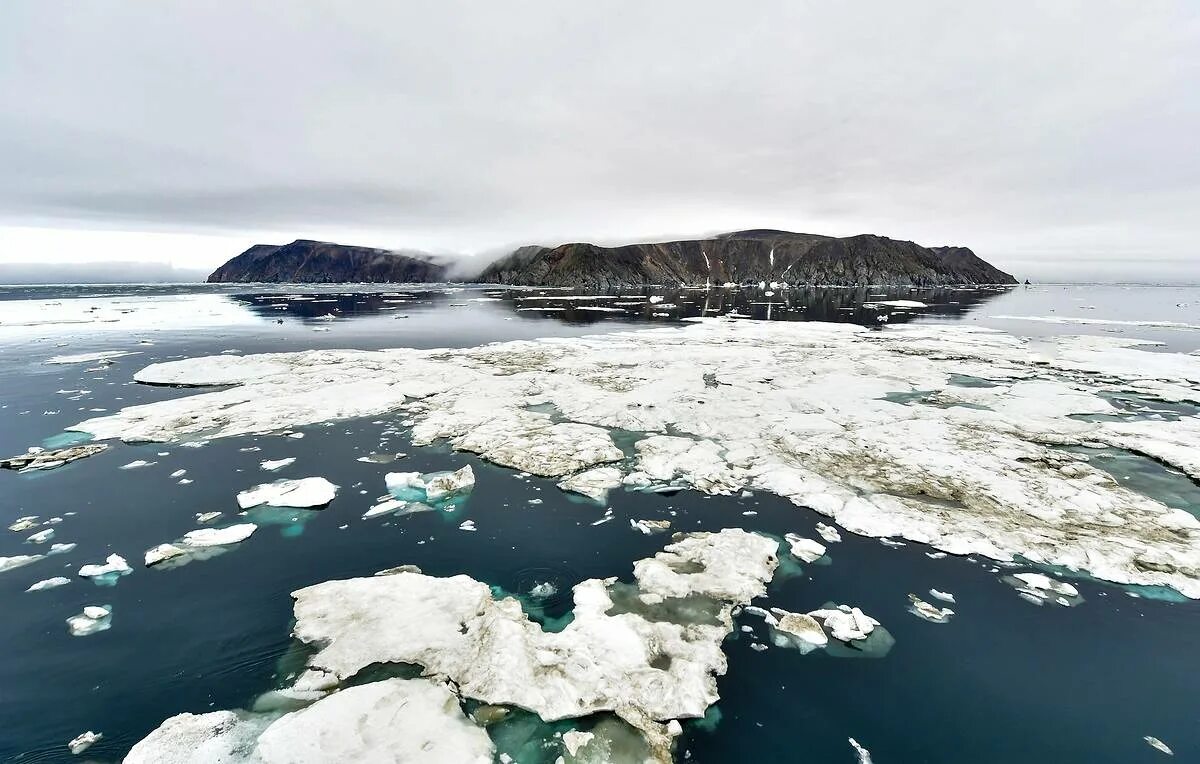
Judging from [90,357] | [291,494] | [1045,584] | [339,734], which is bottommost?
[1045,584]

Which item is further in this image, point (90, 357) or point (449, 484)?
point (90, 357)

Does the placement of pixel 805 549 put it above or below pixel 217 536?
below

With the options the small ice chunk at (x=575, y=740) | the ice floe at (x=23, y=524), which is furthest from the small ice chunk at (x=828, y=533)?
the ice floe at (x=23, y=524)

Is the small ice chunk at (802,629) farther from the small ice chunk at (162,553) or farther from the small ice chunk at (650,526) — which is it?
the small ice chunk at (162,553)

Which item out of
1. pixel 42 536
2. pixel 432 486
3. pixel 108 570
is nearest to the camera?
pixel 108 570

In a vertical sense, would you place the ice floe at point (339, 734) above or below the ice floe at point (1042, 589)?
above

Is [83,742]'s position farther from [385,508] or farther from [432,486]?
[432,486]

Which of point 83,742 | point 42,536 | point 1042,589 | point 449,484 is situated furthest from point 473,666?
point 42,536

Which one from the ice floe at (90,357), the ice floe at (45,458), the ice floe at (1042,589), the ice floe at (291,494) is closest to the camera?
the ice floe at (1042,589)

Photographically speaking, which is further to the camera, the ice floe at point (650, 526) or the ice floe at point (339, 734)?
the ice floe at point (650, 526)
